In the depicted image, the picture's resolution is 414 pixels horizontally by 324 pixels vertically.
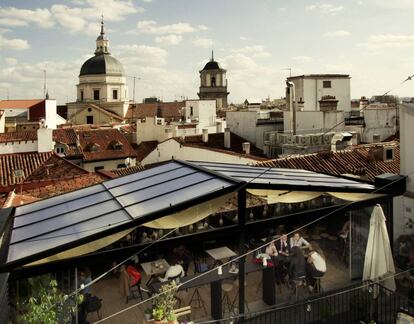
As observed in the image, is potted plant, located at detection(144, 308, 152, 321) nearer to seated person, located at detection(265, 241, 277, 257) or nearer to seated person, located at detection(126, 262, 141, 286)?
seated person, located at detection(126, 262, 141, 286)

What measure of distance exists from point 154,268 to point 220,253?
1.12 metres

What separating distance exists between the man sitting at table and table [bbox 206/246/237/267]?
541mm

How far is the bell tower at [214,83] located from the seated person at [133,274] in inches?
3715

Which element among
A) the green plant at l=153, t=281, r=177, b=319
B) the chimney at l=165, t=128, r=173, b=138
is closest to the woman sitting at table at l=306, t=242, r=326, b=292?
the green plant at l=153, t=281, r=177, b=319

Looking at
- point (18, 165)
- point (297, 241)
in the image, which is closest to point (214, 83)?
point (18, 165)

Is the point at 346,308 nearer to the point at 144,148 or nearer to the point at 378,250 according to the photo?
the point at 378,250

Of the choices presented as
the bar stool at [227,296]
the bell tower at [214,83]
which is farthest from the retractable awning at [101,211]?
the bell tower at [214,83]

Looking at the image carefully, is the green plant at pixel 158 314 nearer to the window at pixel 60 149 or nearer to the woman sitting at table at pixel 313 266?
the woman sitting at table at pixel 313 266

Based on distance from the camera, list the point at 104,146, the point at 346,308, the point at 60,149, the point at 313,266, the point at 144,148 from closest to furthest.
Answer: the point at 346,308 → the point at 313,266 → the point at 60,149 → the point at 104,146 → the point at 144,148

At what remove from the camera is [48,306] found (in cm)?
602

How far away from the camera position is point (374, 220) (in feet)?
26.6

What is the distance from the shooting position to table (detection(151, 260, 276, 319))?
23.9 feet

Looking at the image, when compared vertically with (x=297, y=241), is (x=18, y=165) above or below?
above

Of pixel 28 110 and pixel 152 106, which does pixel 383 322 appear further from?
pixel 152 106
